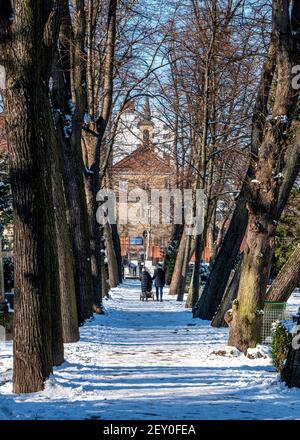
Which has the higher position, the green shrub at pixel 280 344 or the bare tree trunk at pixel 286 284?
the bare tree trunk at pixel 286 284

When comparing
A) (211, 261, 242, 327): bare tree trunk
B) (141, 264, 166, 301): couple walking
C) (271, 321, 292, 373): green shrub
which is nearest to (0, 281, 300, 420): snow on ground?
(271, 321, 292, 373): green shrub

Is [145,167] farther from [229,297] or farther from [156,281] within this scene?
[229,297]

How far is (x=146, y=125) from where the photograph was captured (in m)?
39.7

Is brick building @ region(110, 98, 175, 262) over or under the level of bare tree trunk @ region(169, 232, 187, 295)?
over

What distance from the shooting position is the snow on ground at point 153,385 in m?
9.62

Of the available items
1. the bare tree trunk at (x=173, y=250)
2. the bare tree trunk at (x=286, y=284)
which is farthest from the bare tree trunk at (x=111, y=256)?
the bare tree trunk at (x=286, y=284)

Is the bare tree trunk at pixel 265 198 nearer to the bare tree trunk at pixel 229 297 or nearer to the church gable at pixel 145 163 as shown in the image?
the bare tree trunk at pixel 229 297

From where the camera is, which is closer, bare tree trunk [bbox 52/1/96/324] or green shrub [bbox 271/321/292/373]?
green shrub [bbox 271/321/292/373]

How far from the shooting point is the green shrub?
12664mm

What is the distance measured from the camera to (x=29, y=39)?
11008 millimetres

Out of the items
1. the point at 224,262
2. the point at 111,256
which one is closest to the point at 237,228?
the point at 224,262

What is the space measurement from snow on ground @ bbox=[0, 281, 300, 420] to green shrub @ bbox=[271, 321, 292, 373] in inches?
7.8

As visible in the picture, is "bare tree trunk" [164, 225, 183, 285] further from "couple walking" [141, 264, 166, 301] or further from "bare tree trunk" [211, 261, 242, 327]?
"bare tree trunk" [211, 261, 242, 327]

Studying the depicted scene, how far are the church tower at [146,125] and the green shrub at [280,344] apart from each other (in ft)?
71.3
